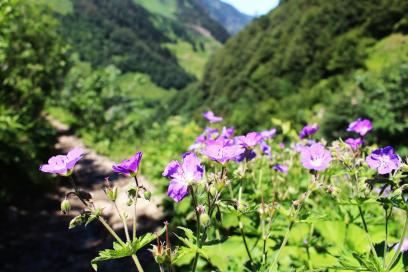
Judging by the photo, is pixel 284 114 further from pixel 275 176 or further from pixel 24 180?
pixel 275 176

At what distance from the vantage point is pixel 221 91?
270ft

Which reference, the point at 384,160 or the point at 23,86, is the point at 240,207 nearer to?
the point at 384,160

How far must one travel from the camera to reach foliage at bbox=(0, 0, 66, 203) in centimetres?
761

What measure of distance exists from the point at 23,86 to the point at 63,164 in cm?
945

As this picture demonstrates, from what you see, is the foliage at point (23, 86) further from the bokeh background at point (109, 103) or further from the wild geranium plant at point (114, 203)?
the wild geranium plant at point (114, 203)

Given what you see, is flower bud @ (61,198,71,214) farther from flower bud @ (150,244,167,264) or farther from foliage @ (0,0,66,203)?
foliage @ (0,0,66,203)

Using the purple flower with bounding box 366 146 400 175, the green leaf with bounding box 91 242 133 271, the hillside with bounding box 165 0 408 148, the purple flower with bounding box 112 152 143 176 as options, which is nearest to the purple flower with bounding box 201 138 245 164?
the purple flower with bounding box 112 152 143 176

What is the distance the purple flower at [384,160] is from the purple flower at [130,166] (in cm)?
113

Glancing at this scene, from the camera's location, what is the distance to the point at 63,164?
1.98m

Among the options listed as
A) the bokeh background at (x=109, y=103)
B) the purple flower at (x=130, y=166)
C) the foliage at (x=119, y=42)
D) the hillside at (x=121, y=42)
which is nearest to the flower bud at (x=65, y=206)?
the purple flower at (x=130, y=166)

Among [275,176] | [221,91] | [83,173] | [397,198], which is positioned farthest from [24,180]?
[221,91]

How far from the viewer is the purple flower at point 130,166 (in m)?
1.82

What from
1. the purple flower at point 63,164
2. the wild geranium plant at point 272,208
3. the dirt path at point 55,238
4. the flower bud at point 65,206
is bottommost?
the dirt path at point 55,238

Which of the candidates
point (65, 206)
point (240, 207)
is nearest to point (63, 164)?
point (65, 206)
